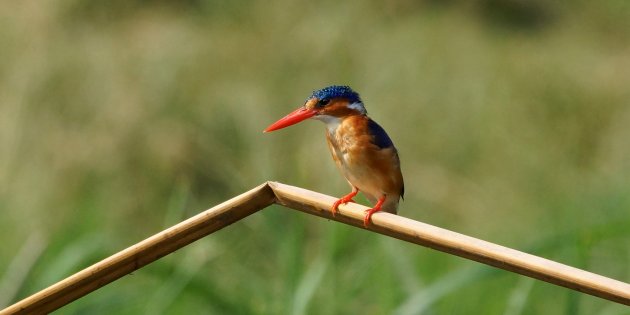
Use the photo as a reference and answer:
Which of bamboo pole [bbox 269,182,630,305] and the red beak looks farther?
the red beak

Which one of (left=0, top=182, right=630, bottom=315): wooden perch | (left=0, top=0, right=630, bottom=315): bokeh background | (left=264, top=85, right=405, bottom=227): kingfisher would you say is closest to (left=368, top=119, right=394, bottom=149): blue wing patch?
(left=264, top=85, right=405, bottom=227): kingfisher

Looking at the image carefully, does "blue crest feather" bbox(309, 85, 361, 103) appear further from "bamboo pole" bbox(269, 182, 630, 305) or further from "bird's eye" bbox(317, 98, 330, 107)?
"bamboo pole" bbox(269, 182, 630, 305)

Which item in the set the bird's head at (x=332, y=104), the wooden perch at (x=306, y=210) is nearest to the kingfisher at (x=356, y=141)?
the bird's head at (x=332, y=104)

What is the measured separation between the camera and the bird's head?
1.25m

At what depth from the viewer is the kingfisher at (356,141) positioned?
1.27m

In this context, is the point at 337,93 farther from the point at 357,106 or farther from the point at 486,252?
the point at 486,252

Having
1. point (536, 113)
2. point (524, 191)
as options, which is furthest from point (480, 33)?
point (524, 191)

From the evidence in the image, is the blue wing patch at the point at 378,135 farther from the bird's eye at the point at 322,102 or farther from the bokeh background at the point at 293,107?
the bokeh background at the point at 293,107

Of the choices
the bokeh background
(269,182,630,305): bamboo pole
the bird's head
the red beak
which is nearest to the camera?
(269,182,630,305): bamboo pole

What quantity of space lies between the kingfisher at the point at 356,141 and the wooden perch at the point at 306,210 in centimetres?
32

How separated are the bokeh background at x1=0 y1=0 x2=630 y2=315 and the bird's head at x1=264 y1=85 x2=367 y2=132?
74cm

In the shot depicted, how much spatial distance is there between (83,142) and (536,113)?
1.38 meters

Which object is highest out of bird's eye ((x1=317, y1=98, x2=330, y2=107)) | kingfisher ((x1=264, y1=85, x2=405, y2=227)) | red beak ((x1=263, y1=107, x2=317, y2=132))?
red beak ((x1=263, y1=107, x2=317, y2=132))

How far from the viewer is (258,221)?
2.13m
